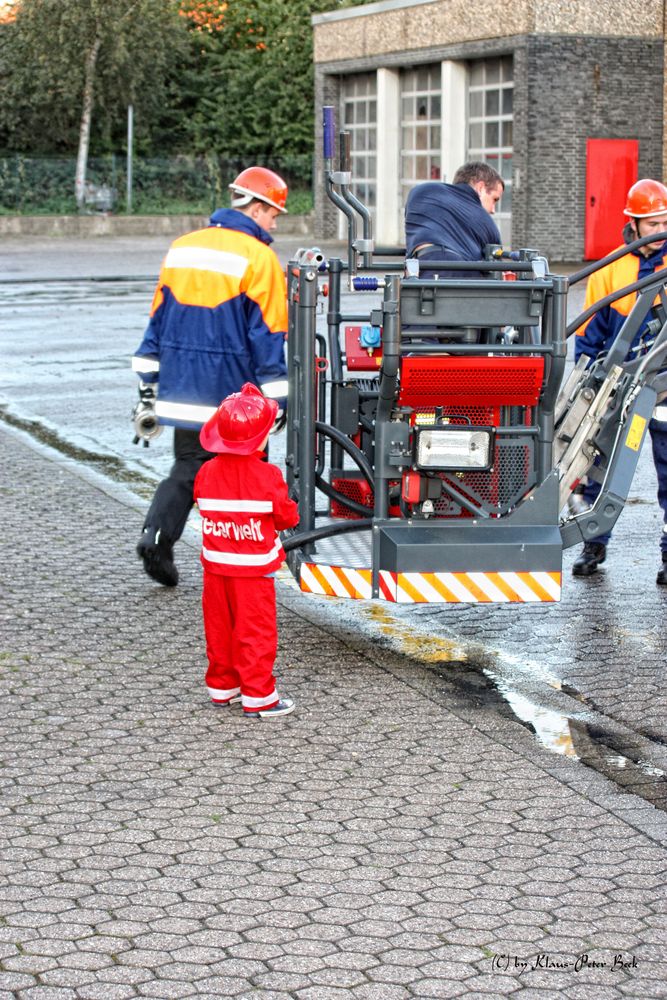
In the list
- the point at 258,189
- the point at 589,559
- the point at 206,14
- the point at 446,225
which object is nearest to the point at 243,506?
the point at 258,189

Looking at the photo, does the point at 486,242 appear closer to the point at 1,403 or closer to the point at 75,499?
the point at 75,499

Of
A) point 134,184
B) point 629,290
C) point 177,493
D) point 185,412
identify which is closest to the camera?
point 629,290

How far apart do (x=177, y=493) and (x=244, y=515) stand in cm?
172

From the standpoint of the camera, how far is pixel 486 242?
7.41 metres

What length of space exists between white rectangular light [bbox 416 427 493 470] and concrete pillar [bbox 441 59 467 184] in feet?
99.7

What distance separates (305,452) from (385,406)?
61 cm

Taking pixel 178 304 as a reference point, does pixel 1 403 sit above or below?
below

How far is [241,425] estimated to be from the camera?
591 cm

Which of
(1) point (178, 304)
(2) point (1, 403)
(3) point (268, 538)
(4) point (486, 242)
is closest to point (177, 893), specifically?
(3) point (268, 538)

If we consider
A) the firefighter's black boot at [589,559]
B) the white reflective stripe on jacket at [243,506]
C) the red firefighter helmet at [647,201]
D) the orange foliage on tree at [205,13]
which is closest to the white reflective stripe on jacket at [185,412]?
the white reflective stripe on jacket at [243,506]

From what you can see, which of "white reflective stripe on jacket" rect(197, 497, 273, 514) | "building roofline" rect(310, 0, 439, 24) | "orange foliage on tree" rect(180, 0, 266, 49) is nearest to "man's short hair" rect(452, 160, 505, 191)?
"white reflective stripe on jacket" rect(197, 497, 273, 514)

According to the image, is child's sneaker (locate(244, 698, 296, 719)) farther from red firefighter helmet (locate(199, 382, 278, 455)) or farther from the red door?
the red door

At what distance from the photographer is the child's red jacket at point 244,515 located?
5.91 m

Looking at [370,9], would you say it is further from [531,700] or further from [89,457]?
[531,700]
